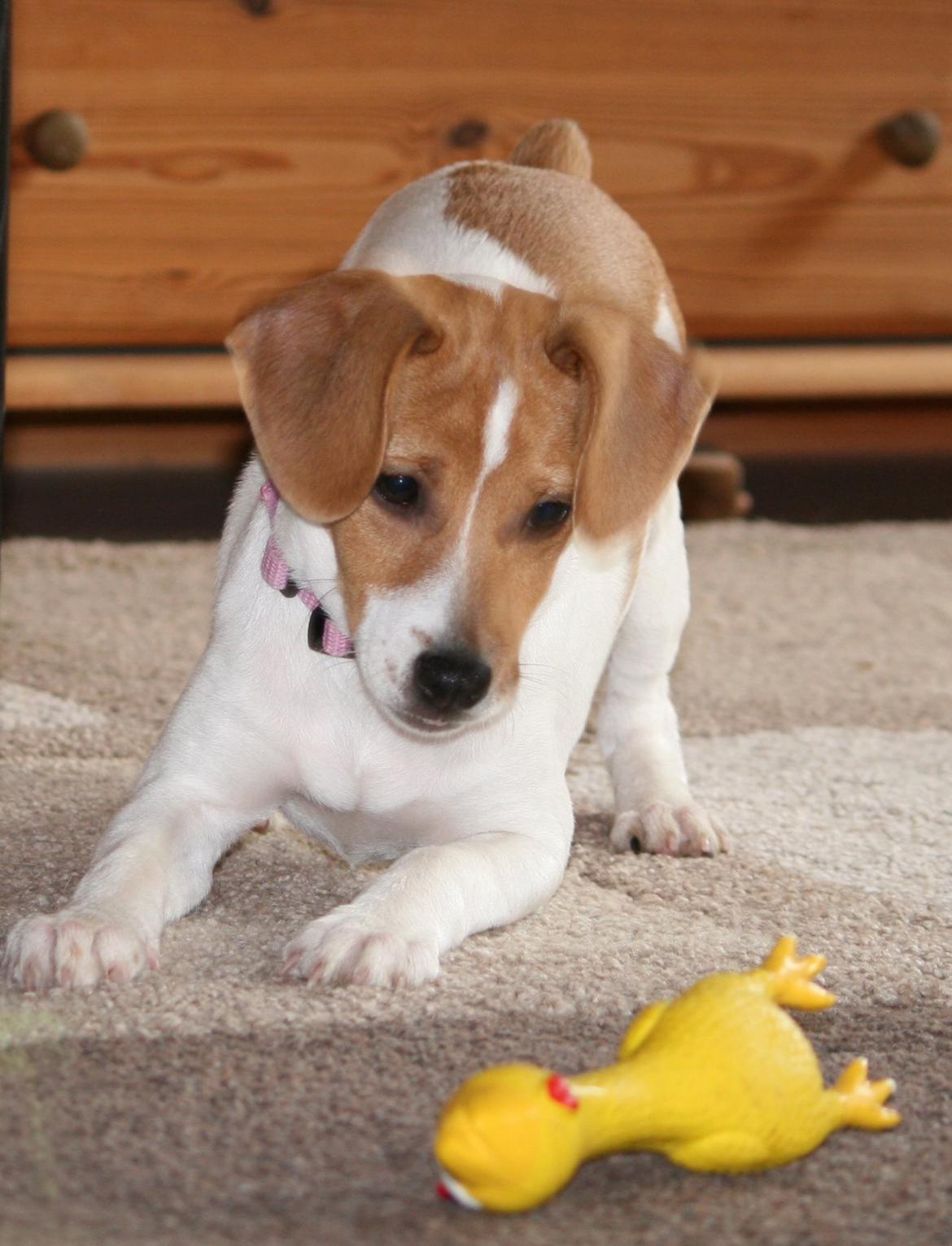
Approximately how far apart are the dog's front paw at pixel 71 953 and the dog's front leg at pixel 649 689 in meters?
0.79

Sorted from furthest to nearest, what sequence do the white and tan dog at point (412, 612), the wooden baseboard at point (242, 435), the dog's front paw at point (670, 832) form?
the wooden baseboard at point (242, 435), the dog's front paw at point (670, 832), the white and tan dog at point (412, 612)

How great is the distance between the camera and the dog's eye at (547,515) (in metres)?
2.00

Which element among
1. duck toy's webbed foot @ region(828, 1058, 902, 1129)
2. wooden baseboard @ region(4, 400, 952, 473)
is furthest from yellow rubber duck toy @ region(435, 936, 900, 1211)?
wooden baseboard @ region(4, 400, 952, 473)

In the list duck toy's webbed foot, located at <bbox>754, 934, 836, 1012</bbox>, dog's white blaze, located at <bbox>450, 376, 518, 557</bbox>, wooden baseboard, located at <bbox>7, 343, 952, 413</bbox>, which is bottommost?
wooden baseboard, located at <bbox>7, 343, 952, 413</bbox>

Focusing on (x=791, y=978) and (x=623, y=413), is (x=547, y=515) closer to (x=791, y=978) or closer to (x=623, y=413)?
(x=623, y=413)

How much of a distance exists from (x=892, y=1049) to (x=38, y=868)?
0.92m

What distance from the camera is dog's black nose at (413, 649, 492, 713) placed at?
187 centimetres

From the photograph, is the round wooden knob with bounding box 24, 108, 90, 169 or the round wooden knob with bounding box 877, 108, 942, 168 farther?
the round wooden knob with bounding box 877, 108, 942, 168

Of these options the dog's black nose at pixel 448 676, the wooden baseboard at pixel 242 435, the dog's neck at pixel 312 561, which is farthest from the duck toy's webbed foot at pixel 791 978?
the wooden baseboard at pixel 242 435

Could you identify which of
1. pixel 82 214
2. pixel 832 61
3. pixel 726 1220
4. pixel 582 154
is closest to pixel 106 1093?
pixel 726 1220

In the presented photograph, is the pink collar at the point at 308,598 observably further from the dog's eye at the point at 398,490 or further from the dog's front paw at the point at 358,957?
the dog's front paw at the point at 358,957

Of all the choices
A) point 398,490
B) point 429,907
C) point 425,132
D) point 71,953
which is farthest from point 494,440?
point 425,132

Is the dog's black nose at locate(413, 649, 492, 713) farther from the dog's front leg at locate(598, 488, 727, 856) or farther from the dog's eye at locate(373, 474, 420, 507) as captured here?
the dog's front leg at locate(598, 488, 727, 856)

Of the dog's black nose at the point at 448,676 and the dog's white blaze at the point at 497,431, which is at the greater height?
the dog's white blaze at the point at 497,431
